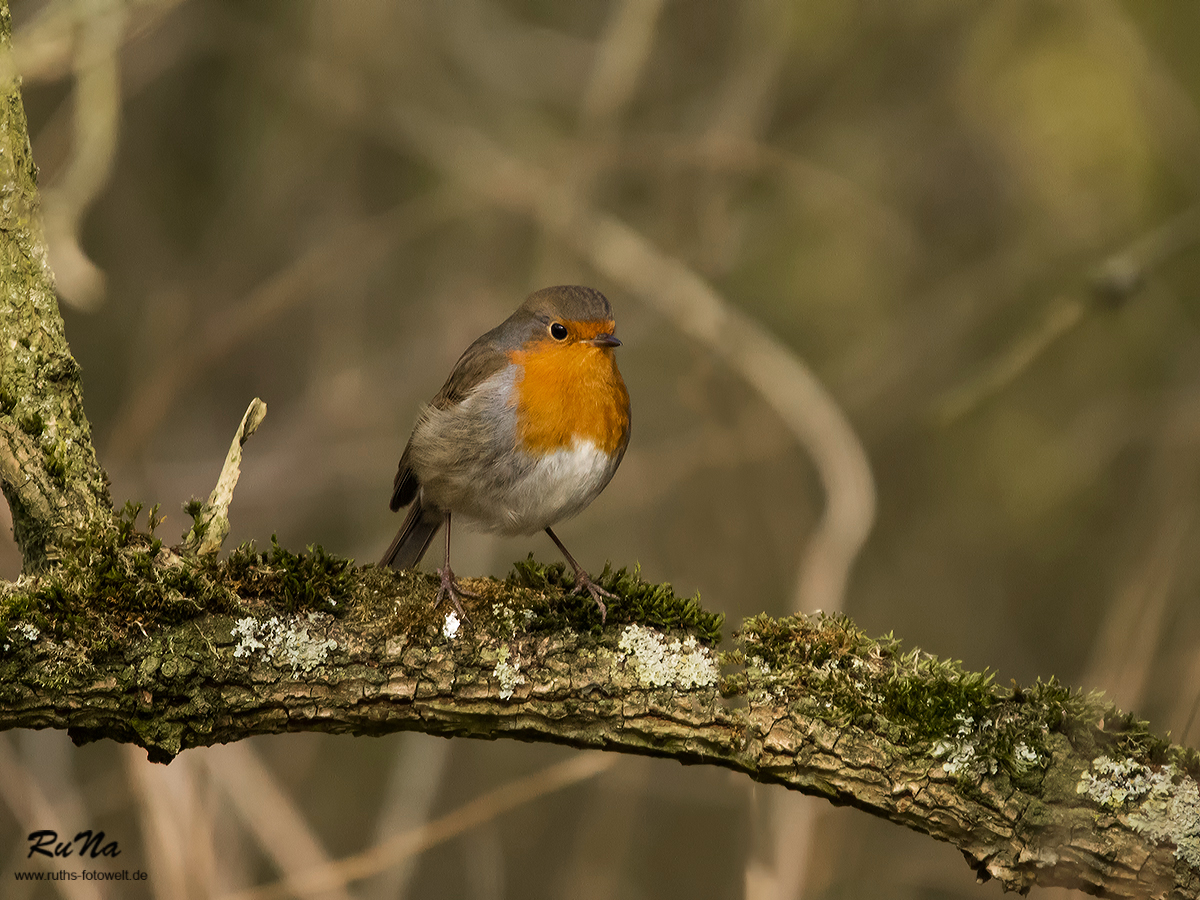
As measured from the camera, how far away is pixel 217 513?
2.54m

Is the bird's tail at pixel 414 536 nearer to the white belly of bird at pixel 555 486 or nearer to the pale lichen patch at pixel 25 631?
the white belly of bird at pixel 555 486

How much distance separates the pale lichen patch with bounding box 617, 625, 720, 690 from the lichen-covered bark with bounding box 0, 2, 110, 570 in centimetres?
125

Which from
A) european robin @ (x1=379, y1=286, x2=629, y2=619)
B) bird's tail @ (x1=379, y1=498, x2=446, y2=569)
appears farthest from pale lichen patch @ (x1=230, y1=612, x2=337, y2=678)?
bird's tail @ (x1=379, y1=498, x2=446, y2=569)

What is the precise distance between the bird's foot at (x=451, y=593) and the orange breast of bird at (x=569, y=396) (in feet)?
2.89

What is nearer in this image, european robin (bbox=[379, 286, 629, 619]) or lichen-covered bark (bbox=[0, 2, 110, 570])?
lichen-covered bark (bbox=[0, 2, 110, 570])

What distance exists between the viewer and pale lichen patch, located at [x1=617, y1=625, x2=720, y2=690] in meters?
2.45

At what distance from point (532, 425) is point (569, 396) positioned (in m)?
0.16

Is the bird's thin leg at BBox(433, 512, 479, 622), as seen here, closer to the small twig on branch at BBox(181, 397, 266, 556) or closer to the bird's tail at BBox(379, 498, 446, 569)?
the small twig on branch at BBox(181, 397, 266, 556)

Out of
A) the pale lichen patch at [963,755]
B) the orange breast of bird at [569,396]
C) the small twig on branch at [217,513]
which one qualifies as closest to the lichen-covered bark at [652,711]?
the pale lichen patch at [963,755]

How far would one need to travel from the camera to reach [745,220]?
6121 millimetres

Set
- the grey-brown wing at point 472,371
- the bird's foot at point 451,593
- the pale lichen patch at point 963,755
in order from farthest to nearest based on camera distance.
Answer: the grey-brown wing at point 472,371 < the bird's foot at point 451,593 < the pale lichen patch at point 963,755

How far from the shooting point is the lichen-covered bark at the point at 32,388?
2.44 m

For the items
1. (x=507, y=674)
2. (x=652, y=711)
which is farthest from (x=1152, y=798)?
(x=507, y=674)

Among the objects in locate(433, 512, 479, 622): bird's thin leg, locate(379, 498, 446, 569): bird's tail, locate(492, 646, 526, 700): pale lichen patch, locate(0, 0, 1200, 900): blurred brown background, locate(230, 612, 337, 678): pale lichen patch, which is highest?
locate(0, 0, 1200, 900): blurred brown background
